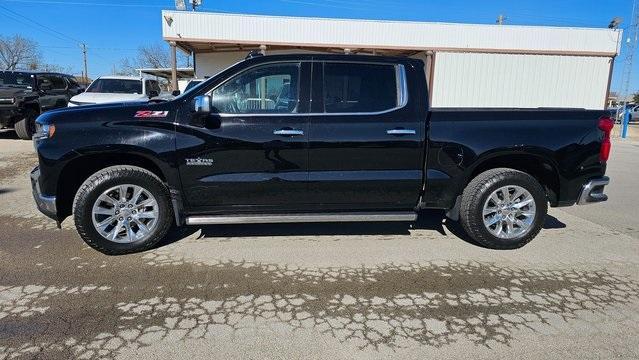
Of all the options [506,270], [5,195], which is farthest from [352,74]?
[5,195]

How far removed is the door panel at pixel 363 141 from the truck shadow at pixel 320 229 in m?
0.72

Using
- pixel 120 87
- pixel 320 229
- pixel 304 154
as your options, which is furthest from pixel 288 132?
pixel 120 87

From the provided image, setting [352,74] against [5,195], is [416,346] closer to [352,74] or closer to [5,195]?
[352,74]

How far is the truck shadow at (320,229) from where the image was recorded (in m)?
4.81

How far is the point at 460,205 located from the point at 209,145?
2.62m

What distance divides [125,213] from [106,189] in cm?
29

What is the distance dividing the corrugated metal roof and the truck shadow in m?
15.3

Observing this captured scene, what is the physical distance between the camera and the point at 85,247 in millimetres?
4395

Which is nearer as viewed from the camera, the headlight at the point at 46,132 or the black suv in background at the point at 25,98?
the headlight at the point at 46,132

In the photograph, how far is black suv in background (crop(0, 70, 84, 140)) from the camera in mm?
12180

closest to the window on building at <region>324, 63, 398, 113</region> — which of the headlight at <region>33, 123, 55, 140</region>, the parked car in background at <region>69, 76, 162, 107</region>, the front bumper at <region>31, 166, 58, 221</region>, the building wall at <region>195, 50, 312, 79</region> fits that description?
the headlight at <region>33, 123, 55, 140</region>

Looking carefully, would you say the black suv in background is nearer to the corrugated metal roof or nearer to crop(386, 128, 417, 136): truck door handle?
the corrugated metal roof

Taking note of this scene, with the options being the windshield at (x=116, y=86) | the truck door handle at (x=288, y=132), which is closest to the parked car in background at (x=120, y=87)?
the windshield at (x=116, y=86)

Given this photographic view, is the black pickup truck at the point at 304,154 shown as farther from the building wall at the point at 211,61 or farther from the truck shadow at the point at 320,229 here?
the building wall at the point at 211,61
